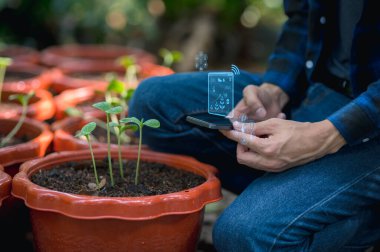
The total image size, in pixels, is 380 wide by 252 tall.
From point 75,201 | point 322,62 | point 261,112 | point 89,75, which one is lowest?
point 89,75

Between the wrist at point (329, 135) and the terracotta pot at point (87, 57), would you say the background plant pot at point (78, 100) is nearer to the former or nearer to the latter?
the terracotta pot at point (87, 57)

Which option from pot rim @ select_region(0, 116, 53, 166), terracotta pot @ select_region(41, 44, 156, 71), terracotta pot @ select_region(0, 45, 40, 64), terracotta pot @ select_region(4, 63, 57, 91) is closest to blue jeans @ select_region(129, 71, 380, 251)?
pot rim @ select_region(0, 116, 53, 166)

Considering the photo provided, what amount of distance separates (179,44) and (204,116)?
3.01 m

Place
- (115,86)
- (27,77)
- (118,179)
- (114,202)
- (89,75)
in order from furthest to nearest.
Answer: (89,75) → (27,77) → (115,86) → (118,179) → (114,202)

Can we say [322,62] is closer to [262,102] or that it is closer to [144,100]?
[262,102]

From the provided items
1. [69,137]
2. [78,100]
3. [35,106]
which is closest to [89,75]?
[78,100]

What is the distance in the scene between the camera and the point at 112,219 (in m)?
1.27

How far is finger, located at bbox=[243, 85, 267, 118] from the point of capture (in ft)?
5.17

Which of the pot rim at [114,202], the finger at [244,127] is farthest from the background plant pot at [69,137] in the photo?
the finger at [244,127]

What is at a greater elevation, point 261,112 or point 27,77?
point 261,112

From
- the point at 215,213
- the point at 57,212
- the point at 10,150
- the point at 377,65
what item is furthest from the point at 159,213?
the point at 215,213

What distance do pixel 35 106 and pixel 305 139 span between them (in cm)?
120

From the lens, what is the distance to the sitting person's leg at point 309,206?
4.35ft

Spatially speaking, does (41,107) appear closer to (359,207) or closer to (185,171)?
(185,171)
